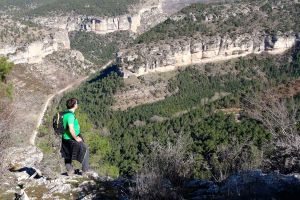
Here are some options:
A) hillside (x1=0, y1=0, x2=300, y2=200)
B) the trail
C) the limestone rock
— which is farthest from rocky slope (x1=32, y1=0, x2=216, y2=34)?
the limestone rock

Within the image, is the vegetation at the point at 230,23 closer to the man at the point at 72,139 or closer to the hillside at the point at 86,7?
the hillside at the point at 86,7

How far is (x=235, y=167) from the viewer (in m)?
24.8

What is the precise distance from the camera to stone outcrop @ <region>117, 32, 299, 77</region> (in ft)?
305

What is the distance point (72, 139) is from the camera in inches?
574

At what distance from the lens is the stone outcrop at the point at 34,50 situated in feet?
317

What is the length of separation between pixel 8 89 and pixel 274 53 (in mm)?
71629

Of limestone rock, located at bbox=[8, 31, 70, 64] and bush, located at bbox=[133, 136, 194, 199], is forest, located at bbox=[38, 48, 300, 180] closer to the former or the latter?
bush, located at bbox=[133, 136, 194, 199]

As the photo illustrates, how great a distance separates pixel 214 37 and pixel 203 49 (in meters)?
3.69

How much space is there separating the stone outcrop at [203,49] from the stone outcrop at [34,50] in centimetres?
2133

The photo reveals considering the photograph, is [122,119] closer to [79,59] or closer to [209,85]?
[209,85]

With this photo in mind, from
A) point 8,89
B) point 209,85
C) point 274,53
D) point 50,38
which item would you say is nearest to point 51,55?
point 50,38

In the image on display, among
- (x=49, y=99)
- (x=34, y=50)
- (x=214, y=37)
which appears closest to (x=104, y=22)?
(x=34, y=50)

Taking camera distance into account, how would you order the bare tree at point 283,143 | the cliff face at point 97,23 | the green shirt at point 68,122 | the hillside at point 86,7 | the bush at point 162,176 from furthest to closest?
the hillside at point 86,7
the cliff face at point 97,23
the bare tree at point 283,143
the green shirt at point 68,122
the bush at point 162,176

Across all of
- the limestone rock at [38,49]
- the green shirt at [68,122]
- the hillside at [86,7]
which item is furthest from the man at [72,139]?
the hillside at [86,7]
